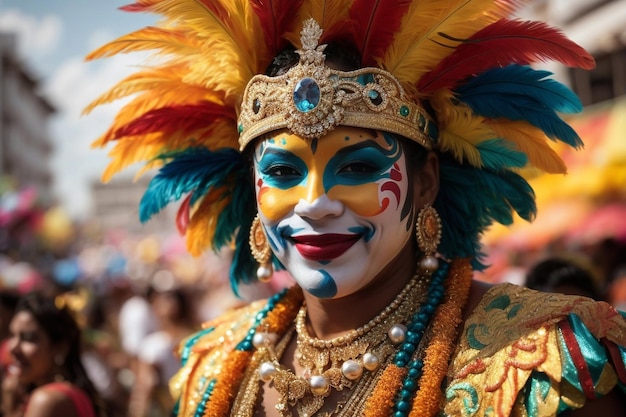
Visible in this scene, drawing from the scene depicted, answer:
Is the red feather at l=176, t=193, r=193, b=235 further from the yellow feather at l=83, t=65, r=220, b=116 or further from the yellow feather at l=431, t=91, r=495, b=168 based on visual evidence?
the yellow feather at l=431, t=91, r=495, b=168

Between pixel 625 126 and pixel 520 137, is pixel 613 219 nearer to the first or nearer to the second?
pixel 625 126

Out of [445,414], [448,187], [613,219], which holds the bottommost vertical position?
[613,219]

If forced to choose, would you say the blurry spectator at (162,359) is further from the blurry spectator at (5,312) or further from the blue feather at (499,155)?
the blue feather at (499,155)

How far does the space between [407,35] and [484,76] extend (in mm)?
323

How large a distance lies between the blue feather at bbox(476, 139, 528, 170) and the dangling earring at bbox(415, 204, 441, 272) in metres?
0.26

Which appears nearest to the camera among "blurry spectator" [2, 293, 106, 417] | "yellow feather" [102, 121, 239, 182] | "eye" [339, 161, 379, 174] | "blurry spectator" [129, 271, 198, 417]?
"eye" [339, 161, 379, 174]

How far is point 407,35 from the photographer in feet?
8.41

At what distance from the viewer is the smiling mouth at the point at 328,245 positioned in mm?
2455

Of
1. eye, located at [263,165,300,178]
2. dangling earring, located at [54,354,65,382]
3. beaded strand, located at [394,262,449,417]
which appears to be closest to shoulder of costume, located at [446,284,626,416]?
beaded strand, located at [394,262,449,417]

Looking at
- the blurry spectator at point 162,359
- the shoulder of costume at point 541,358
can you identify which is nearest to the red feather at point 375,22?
the shoulder of costume at point 541,358

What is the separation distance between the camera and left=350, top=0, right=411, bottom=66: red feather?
2531 millimetres

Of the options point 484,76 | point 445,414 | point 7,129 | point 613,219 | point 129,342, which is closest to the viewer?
point 445,414

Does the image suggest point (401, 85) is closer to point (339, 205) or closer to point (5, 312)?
point (339, 205)

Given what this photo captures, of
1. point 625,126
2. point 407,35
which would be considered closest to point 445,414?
point 407,35
